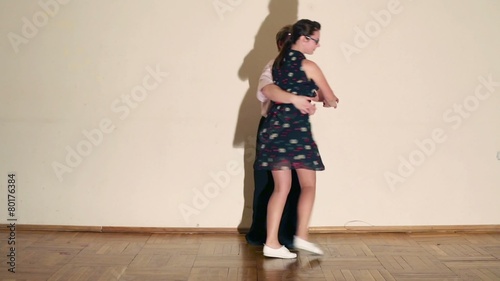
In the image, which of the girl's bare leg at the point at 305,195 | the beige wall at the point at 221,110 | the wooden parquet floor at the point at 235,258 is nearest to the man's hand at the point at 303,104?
the girl's bare leg at the point at 305,195

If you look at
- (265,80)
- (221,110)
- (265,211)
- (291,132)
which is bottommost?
(265,211)

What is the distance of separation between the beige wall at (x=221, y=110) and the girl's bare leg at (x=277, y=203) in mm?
552

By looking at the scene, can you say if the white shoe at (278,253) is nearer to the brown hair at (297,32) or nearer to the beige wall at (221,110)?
the beige wall at (221,110)

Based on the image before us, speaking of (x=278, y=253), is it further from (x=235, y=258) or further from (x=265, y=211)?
(x=265, y=211)

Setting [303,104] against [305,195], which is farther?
[305,195]

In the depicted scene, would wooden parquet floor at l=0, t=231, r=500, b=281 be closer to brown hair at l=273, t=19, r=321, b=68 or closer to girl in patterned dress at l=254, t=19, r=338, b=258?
girl in patterned dress at l=254, t=19, r=338, b=258

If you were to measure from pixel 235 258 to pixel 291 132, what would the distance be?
27.0 inches

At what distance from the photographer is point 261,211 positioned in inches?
139

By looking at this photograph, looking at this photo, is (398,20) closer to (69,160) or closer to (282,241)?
(282,241)

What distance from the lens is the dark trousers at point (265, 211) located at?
348cm

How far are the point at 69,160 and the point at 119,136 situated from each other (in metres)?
0.33

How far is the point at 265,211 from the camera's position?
3.52 meters

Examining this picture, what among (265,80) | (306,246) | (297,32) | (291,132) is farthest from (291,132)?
(306,246)

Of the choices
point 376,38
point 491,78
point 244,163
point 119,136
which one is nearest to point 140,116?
point 119,136
